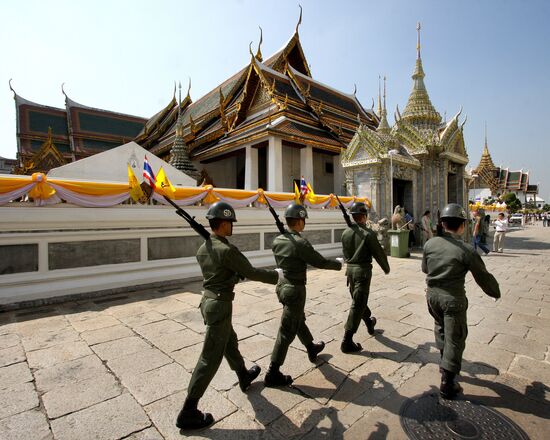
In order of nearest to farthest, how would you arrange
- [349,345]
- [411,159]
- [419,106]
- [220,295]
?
[220,295], [349,345], [411,159], [419,106]

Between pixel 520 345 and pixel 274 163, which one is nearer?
pixel 520 345

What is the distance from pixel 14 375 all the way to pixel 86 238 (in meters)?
3.30

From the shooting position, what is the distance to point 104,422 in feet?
7.48

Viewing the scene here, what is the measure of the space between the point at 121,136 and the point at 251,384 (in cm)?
2822

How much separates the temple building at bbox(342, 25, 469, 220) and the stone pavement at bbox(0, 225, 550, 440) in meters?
6.92

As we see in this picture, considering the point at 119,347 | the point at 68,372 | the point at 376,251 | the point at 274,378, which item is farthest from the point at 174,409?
the point at 376,251

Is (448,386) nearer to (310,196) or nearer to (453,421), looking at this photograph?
(453,421)

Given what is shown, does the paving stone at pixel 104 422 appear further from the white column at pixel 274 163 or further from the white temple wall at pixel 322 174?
the white temple wall at pixel 322 174

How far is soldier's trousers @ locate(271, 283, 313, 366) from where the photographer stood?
2748mm

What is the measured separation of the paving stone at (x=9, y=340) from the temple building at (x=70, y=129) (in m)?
22.3

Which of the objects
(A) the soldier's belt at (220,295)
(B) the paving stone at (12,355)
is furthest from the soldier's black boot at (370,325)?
(B) the paving stone at (12,355)

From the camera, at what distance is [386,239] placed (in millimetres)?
10719

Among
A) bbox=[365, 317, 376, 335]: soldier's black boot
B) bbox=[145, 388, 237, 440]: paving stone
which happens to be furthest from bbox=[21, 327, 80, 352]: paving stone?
bbox=[365, 317, 376, 335]: soldier's black boot

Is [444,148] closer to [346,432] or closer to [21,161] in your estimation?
[346,432]
